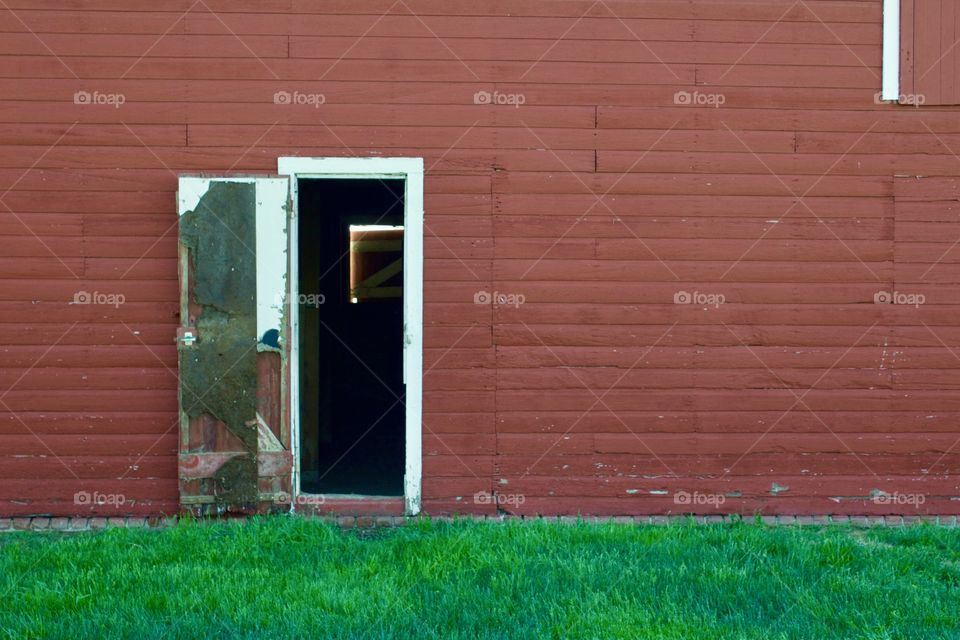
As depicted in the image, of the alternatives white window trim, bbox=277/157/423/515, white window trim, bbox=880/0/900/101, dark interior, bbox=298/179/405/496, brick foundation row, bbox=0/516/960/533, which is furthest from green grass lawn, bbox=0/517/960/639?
dark interior, bbox=298/179/405/496

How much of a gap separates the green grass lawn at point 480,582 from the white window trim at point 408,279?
516mm

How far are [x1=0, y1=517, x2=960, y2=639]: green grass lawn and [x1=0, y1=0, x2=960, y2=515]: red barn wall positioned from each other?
63cm

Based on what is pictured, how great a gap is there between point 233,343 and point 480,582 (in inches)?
94.7

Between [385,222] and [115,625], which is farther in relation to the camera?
[385,222]

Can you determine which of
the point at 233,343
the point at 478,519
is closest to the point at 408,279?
the point at 233,343

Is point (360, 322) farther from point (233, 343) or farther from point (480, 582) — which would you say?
point (480, 582)

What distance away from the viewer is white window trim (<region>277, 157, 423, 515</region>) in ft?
20.8

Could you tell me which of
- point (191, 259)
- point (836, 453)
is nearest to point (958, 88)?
point (836, 453)

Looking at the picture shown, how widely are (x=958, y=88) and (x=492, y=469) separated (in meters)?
4.06

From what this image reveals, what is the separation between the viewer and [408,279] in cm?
638

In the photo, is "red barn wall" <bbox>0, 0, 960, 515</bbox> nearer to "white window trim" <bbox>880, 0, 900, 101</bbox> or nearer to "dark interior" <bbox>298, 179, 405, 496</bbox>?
"white window trim" <bbox>880, 0, 900, 101</bbox>

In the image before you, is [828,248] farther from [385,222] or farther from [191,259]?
[385,222]

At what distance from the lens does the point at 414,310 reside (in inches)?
252

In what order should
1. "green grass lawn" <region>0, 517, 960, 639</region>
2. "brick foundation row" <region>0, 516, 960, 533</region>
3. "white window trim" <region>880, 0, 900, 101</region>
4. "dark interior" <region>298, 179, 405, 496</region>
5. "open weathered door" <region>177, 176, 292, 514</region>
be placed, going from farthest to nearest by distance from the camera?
"dark interior" <region>298, 179, 405, 496</region>, "white window trim" <region>880, 0, 900, 101</region>, "brick foundation row" <region>0, 516, 960, 533</region>, "open weathered door" <region>177, 176, 292, 514</region>, "green grass lawn" <region>0, 517, 960, 639</region>
